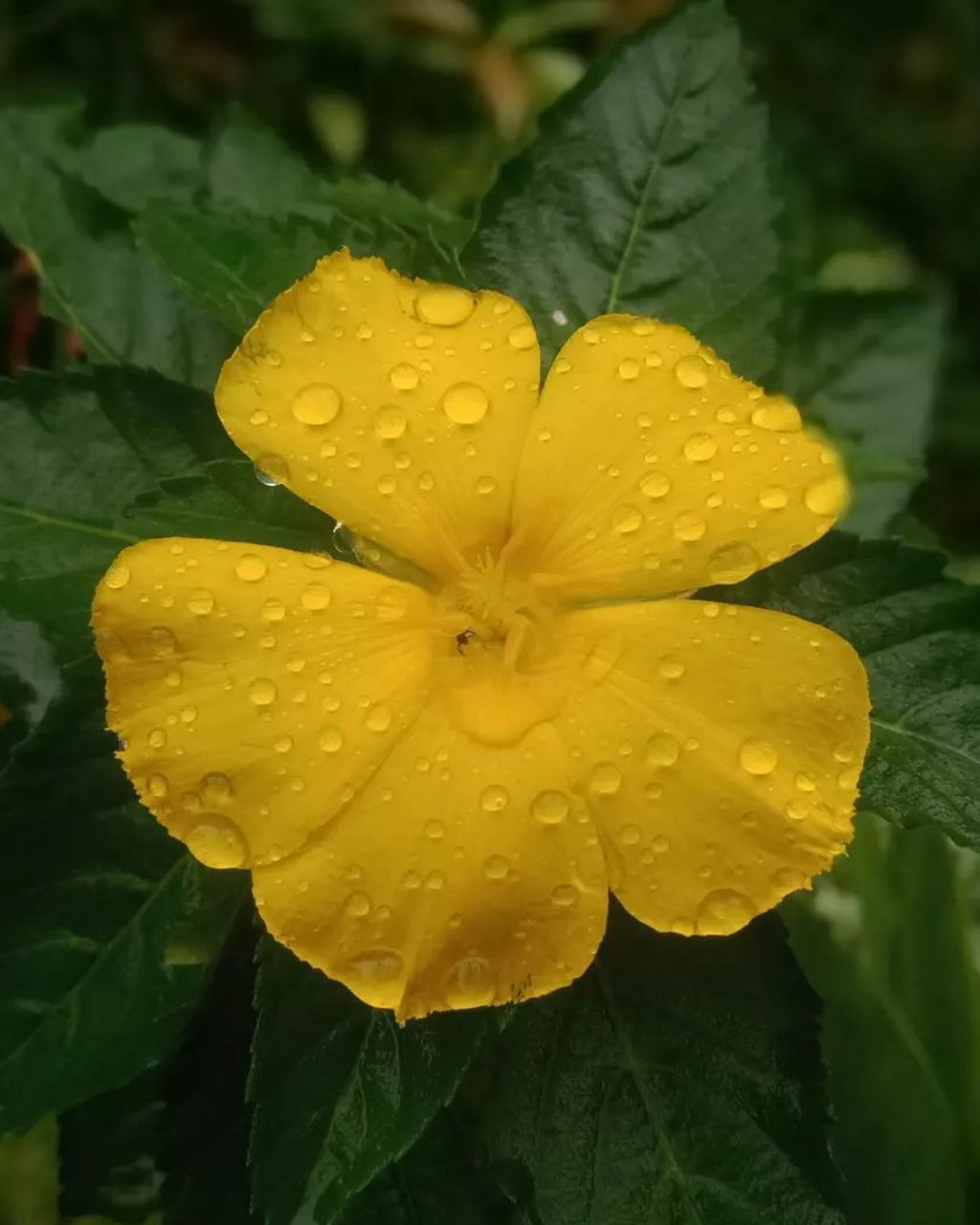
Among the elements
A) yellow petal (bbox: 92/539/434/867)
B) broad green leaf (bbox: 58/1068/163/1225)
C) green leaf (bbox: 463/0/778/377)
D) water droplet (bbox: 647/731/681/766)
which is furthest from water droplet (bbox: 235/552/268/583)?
broad green leaf (bbox: 58/1068/163/1225)

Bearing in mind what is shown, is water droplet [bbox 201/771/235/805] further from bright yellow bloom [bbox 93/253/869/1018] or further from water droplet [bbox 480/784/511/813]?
water droplet [bbox 480/784/511/813]

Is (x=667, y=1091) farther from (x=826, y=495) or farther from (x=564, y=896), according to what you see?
(x=826, y=495)

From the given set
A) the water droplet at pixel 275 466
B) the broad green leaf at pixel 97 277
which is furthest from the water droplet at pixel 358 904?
the broad green leaf at pixel 97 277

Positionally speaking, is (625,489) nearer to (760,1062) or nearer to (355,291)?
(355,291)

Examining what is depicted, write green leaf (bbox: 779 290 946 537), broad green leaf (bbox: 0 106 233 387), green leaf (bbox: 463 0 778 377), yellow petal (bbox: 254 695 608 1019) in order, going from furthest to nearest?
green leaf (bbox: 779 290 946 537) < broad green leaf (bbox: 0 106 233 387) < green leaf (bbox: 463 0 778 377) < yellow petal (bbox: 254 695 608 1019)

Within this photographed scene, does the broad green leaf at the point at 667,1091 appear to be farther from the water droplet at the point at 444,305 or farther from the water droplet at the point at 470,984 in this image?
the water droplet at the point at 444,305

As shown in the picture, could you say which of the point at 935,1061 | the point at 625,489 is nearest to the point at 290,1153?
the point at 625,489
